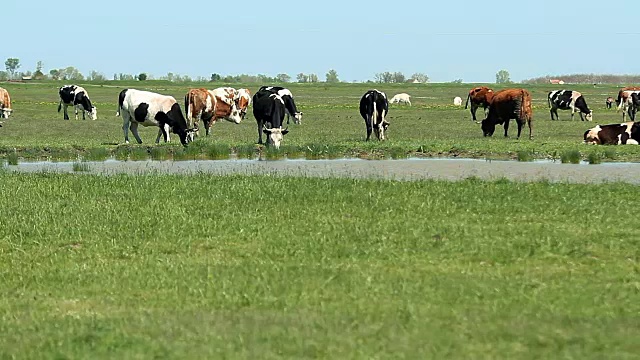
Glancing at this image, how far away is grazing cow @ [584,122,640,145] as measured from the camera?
2734cm

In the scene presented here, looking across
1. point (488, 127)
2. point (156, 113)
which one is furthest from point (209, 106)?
point (488, 127)

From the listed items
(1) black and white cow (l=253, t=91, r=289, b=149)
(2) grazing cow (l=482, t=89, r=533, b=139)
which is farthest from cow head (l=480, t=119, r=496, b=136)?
(1) black and white cow (l=253, t=91, r=289, b=149)

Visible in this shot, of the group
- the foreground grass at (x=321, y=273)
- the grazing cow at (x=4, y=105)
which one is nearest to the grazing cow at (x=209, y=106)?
the grazing cow at (x=4, y=105)

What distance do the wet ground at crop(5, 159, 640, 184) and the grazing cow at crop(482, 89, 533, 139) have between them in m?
9.69

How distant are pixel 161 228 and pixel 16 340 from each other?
4783 mm

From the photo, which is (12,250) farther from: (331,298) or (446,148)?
(446,148)

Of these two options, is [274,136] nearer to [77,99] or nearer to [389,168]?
[389,168]

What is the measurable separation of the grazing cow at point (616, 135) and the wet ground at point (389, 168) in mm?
5554

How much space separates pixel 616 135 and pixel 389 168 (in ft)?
31.7

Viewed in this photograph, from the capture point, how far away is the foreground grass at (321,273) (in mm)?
7223

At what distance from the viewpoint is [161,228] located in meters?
12.1

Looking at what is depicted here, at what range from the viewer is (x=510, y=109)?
3288 cm

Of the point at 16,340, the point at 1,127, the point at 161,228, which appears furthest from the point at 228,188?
the point at 1,127

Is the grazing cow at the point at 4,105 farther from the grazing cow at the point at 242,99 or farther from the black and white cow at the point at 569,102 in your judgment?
the black and white cow at the point at 569,102
